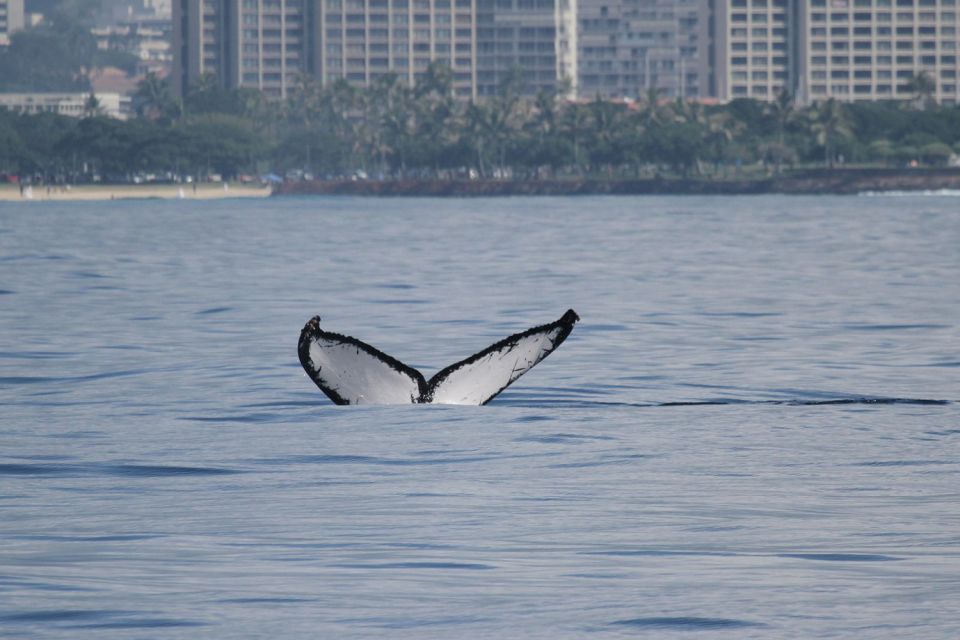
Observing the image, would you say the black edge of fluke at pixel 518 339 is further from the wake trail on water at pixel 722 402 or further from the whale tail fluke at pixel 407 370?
the wake trail on water at pixel 722 402

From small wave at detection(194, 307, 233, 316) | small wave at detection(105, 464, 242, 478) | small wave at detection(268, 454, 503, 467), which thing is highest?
small wave at detection(105, 464, 242, 478)

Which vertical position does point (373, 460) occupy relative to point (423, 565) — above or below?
below

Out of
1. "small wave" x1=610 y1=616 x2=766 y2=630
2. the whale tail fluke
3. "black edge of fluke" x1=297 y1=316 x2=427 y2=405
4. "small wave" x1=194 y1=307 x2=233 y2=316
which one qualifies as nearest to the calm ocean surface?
"small wave" x1=610 y1=616 x2=766 y2=630

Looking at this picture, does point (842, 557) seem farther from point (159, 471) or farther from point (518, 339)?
point (518, 339)

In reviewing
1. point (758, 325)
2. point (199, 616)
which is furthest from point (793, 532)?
point (758, 325)

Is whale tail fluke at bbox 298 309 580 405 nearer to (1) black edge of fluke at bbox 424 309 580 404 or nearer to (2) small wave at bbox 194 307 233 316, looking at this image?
(1) black edge of fluke at bbox 424 309 580 404

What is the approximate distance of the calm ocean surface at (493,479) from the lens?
45.0 ft

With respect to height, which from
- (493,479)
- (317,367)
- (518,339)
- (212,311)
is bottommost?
(212,311)

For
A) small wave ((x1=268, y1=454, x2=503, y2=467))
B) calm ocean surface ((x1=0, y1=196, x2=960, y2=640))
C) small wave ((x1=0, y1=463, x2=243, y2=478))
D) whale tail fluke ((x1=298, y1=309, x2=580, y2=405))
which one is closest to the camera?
calm ocean surface ((x1=0, y1=196, x2=960, y2=640))

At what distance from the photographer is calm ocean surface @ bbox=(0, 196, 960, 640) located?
1371cm

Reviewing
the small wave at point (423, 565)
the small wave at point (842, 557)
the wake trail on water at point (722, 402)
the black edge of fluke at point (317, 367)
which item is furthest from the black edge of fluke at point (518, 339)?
the small wave at point (423, 565)

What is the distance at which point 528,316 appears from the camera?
165 feet

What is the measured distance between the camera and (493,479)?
20.3 m

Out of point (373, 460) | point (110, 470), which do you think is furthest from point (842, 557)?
point (110, 470)
